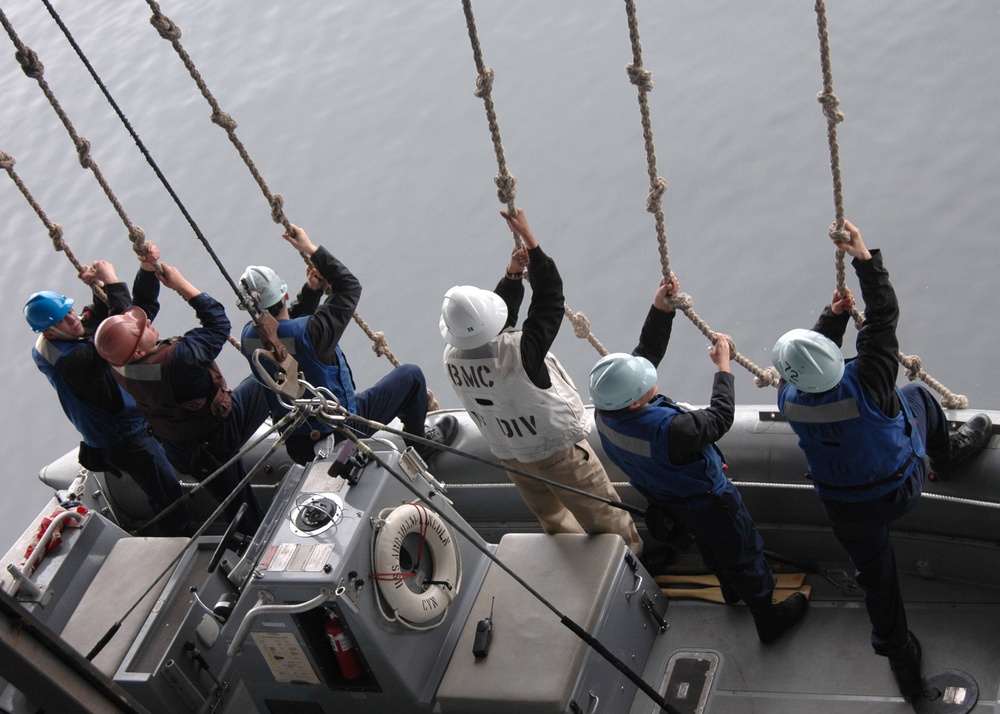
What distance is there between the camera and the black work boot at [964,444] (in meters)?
2.92

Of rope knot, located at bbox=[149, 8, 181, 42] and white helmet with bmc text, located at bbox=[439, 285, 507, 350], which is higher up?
rope knot, located at bbox=[149, 8, 181, 42]

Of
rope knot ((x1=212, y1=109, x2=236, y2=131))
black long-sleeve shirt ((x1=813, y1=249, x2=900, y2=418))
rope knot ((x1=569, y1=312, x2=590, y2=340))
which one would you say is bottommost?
rope knot ((x1=569, y1=312, x2=590, y2=340))

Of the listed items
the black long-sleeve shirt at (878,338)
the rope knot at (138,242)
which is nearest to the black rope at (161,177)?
the rope knot at (138,242)

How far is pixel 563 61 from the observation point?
7336 millimetres

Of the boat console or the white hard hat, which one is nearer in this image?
the boat console

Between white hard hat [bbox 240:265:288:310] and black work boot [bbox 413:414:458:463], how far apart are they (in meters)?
0.82

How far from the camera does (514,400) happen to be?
2.95m

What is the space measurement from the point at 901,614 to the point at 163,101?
7.59 meters

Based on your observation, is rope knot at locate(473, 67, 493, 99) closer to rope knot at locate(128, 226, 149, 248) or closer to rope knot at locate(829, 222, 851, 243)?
rope knot at locate(829, 222, 851, 243)

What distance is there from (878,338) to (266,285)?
1.89 m

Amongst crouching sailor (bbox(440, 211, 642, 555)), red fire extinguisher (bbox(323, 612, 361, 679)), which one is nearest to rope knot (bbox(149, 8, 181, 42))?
crouching sailor (bbox(440, 211, 642, 555))

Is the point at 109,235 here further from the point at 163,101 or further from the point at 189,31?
the point at 189,31

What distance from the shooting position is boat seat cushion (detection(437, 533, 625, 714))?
9.07 ft

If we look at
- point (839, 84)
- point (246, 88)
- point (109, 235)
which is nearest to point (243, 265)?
point (109, 235)
